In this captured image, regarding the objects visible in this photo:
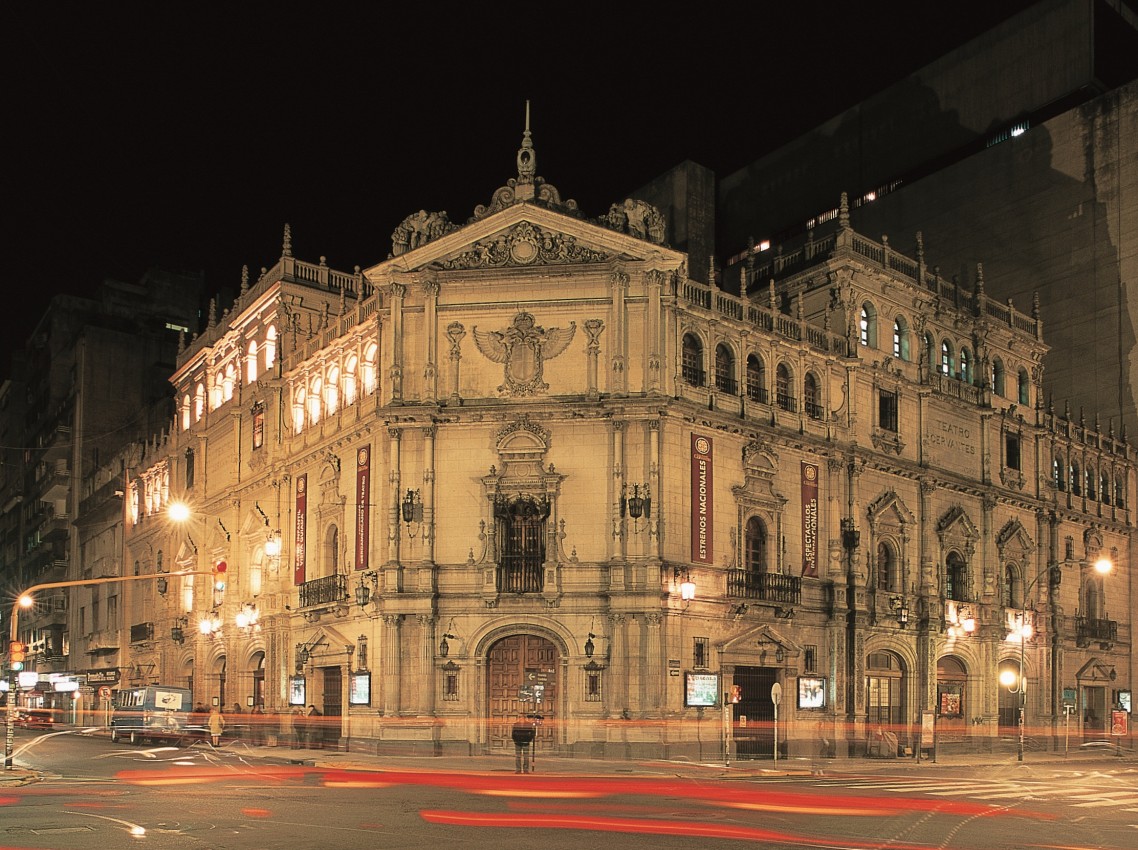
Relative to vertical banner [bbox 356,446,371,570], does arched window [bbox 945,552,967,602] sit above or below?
below

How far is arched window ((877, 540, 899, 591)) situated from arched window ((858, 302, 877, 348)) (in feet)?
28.7

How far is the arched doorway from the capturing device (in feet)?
143

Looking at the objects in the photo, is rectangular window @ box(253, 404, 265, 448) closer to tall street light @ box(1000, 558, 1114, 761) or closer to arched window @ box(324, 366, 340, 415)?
arched window @ box(324, 366, 340, 415)

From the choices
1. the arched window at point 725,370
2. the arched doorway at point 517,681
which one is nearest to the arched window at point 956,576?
the arched window at point 725,370

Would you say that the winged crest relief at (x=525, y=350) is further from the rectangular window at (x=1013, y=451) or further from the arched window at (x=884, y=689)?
the rectangular window at (x=1013, y=451)

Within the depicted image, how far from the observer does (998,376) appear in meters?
62.6

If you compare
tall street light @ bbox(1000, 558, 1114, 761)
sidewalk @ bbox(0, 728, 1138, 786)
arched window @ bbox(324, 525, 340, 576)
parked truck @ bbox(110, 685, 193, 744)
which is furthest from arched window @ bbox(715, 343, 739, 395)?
parked truck @ bbox(110, 685, 193, 744)

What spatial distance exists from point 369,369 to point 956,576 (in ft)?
95.8

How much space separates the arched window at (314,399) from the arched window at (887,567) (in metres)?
24.9

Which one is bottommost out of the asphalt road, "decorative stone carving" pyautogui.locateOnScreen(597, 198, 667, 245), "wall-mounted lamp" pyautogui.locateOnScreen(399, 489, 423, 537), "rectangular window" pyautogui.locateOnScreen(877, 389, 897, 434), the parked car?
the parked car

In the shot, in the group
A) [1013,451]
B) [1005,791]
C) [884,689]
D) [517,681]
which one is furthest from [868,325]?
[1005,791]

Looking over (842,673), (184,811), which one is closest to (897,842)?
(184,811)

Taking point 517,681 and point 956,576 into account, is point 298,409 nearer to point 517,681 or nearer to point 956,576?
point 517,681

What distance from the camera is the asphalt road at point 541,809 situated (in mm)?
19078
